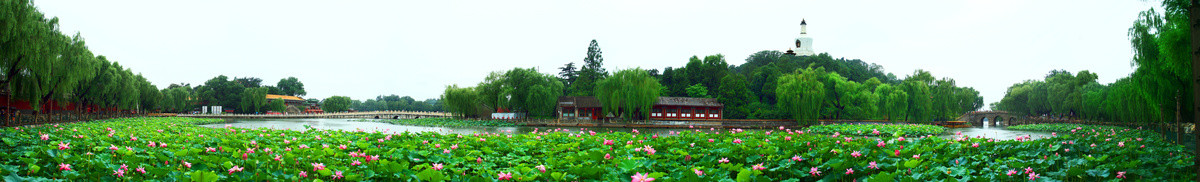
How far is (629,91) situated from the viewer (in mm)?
35469

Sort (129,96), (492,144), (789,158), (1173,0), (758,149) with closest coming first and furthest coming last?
(789,158), (758,149), (492,144), (1173,0), (129,96)

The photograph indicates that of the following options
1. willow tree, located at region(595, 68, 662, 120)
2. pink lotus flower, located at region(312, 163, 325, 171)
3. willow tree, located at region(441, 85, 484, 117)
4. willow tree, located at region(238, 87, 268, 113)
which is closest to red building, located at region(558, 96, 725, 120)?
willow tree, located at region(595, 68, 662, 120)

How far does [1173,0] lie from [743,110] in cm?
3166

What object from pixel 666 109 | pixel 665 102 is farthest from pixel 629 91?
pixel 666 109

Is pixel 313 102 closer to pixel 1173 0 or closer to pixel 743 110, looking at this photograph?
pixel 743 110

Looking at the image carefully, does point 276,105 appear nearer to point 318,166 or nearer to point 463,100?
point 463,100

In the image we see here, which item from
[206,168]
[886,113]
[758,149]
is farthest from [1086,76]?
[206,168]

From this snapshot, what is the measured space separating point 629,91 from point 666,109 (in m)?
6.09

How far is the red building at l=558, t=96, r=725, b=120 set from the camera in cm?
4075

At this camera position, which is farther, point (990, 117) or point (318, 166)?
point (990, 117)

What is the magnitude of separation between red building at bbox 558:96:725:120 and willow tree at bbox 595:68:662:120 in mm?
3228

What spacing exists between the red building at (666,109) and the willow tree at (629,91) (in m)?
3.23

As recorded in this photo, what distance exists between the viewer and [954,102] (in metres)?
38.2

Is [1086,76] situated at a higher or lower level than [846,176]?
higher
